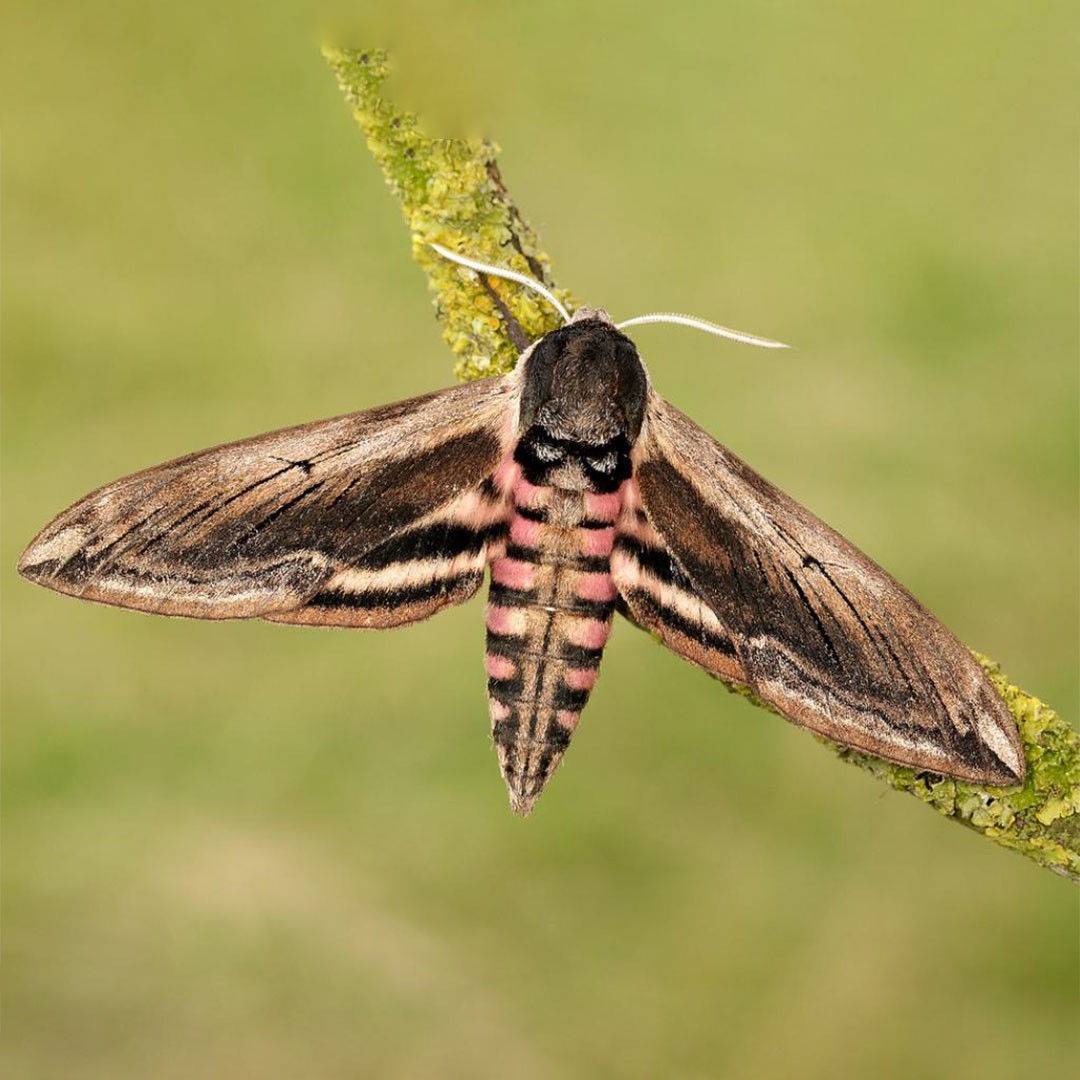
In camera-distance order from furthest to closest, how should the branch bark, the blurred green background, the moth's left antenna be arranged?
the blurred green background, the moth's left antenna, the branch bark

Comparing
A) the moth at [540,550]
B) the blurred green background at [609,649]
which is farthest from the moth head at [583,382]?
the blurred green background at [609,649]

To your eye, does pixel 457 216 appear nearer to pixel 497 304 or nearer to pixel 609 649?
pixel 497 304

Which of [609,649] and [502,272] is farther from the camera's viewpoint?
[609,649]

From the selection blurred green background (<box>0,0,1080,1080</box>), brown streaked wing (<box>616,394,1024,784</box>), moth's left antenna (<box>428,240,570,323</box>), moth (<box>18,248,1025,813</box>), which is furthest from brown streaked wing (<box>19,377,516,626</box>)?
blurred green background (<box>0,0,1080,1080</box>)

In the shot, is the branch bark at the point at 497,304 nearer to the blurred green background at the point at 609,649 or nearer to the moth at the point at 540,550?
the moth at the point at 540,550

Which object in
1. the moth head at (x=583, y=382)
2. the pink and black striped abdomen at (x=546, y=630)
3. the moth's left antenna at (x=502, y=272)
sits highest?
the moth's left antenna at (x=502, y=272)

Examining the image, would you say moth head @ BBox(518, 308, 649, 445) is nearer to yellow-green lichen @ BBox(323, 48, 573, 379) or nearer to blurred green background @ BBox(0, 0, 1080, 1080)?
yellow-green lichen @ BBox(323, 48, 573, 379)

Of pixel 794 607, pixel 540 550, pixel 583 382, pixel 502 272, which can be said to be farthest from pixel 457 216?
pixel 794 607
